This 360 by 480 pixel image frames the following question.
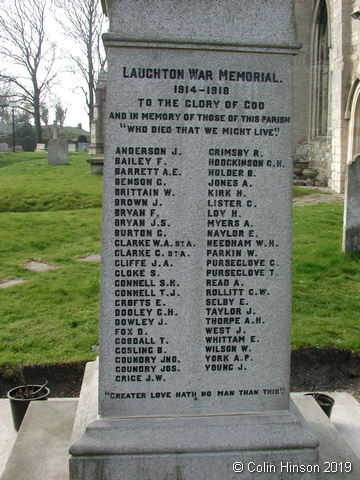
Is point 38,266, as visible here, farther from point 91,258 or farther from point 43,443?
point 43,443

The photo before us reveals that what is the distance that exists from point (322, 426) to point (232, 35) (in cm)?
256

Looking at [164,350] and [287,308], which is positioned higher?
[287,308]

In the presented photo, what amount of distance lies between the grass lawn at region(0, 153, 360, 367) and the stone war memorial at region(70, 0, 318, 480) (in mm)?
2438

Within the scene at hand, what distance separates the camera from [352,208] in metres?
8.23

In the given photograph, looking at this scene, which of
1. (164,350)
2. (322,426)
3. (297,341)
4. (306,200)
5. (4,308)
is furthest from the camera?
(306,200)

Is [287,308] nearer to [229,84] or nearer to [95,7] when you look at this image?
[229,84]

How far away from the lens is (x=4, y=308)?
6.55 meters

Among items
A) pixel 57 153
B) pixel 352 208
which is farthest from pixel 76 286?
pixel 57 153

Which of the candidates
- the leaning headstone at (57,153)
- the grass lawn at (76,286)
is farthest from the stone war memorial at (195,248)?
the leaning headstone at (57,153)

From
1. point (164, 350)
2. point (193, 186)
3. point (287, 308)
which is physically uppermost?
point (193, 186)

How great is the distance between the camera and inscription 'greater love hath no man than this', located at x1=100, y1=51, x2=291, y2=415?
2885 mm

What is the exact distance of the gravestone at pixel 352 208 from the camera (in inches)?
315

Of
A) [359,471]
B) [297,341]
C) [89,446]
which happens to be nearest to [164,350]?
[89,446]

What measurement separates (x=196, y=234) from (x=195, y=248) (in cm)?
8
